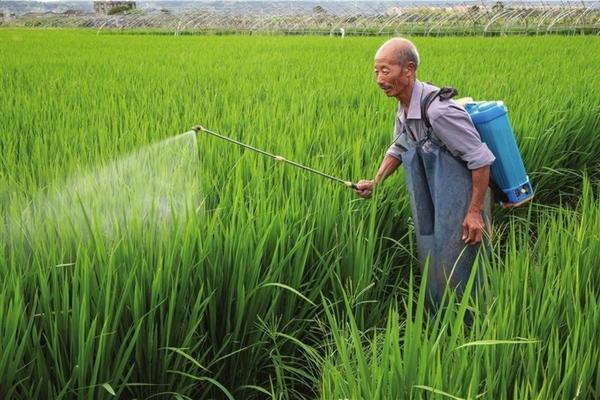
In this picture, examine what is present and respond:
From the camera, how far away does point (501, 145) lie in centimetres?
192

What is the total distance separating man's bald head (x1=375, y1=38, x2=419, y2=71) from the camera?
1.81 metres

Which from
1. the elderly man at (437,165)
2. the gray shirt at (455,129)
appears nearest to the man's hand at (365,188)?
the elderly man at (437,165)

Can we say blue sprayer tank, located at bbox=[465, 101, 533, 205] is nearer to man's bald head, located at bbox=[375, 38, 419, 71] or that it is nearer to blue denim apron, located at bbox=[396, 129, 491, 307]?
blue denim apron, located at bbox=[396, 129, 491, 307]

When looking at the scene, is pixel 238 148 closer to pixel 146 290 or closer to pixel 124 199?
pixel 124 199

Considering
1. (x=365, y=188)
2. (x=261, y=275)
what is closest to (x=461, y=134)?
(x=365, y=188)

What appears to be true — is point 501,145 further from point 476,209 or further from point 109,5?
point 109,5

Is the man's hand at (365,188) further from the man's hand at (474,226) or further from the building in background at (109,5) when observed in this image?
the building in background at (109,5)

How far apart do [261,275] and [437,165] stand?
2.07ft

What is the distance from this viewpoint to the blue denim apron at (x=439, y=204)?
1.94 m

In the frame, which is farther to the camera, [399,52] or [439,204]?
[439,204]

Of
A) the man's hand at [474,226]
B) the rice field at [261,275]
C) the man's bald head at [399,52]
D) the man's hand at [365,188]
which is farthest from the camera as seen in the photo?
the man's hand at [365,188]

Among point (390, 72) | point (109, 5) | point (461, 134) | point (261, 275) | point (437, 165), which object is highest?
point (109, 5)

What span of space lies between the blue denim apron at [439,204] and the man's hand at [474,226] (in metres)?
0.03

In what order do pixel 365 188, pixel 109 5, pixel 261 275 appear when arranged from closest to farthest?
pixel 261 275 → pixel 365 188 → pixel 109 5
